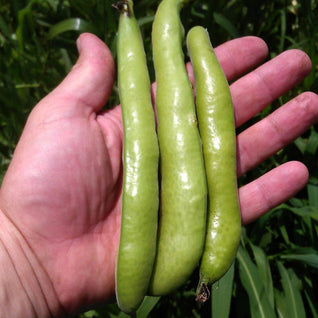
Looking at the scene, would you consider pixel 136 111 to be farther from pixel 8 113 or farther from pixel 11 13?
pixel 11 13

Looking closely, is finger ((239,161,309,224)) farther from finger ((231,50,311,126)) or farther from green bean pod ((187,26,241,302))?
finger ((231,50,311,126))

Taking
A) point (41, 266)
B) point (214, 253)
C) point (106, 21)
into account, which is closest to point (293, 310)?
point (214, 253)

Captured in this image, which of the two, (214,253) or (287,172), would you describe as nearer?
(214,253)

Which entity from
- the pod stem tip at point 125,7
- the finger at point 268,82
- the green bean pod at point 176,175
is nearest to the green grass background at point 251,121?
the finger at point 268,82

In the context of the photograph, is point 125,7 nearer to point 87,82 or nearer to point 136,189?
point 87,82

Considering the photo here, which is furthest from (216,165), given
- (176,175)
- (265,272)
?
(265,272)

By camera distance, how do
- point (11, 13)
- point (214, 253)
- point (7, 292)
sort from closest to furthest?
point (7, 292) → point (214, 253) → point (11, 13)
